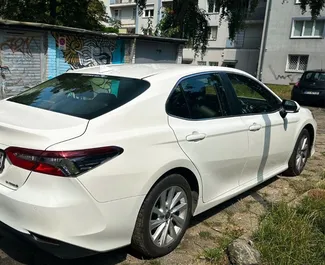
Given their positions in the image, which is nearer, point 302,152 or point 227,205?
point 227,205

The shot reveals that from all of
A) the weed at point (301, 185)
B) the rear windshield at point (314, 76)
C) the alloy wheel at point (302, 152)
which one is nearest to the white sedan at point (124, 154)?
the weed at point (301, 185)

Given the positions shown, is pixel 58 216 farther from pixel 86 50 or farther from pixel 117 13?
pixel 117 13

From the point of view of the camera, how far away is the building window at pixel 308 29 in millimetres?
26703

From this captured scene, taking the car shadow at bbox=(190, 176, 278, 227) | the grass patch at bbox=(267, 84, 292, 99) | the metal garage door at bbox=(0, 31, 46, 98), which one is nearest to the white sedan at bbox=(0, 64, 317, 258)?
the car shadow at bbox=(190, 176, 278, 227)

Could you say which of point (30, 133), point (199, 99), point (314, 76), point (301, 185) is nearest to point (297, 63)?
point (314, 76)

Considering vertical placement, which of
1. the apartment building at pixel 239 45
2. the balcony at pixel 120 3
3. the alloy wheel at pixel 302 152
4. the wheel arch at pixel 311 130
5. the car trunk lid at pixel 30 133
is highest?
the balcony at pixel 120 3

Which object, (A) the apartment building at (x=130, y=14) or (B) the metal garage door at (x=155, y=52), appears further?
(A) the apartment building at (x=130, y=14)

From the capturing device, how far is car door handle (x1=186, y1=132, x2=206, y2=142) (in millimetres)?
2885

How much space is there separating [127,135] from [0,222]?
3.35 feet

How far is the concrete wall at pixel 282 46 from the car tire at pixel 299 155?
2399 cm

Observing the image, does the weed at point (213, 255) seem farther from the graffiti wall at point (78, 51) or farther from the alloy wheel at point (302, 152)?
the graffiti wall at point (78, 51)

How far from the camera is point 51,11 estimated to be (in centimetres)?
Answer: 2117

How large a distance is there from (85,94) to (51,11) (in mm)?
20423

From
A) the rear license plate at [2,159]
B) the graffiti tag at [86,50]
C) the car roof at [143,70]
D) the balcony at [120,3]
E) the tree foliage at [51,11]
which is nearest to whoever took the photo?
the rear license plate at [2,159]
